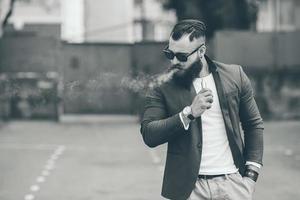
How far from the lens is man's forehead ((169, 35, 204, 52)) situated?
4293 mm

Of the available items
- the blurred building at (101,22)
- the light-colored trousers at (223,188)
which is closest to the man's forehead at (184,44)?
the light-colored trousers at (223,188)

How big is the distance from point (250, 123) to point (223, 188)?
405 mm

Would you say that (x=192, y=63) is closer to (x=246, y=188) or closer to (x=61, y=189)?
(x=246, y=188)

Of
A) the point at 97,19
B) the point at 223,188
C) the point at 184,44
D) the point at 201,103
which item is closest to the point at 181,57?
the point at 184,44

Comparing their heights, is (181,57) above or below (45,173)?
above

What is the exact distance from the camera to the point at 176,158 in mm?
4344

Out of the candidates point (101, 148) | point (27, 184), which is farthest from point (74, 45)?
point (27, 184)

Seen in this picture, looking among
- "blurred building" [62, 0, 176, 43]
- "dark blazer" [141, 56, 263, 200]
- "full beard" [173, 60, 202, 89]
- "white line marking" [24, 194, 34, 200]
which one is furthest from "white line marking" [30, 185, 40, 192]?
"blurred building" [62, 0, 176, 43]

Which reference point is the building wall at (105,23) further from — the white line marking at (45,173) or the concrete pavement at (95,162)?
the white line marking at (45,173)

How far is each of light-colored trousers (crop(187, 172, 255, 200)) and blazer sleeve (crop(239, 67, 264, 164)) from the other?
0.49ft

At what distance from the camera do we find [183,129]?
416cm

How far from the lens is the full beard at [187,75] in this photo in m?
4.30

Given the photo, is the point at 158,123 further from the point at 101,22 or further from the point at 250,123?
the point at 101,22

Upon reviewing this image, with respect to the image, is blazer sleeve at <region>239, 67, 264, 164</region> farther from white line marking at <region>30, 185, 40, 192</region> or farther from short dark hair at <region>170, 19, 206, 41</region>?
white line marking at <region>30, 185, 40, 192</region>
